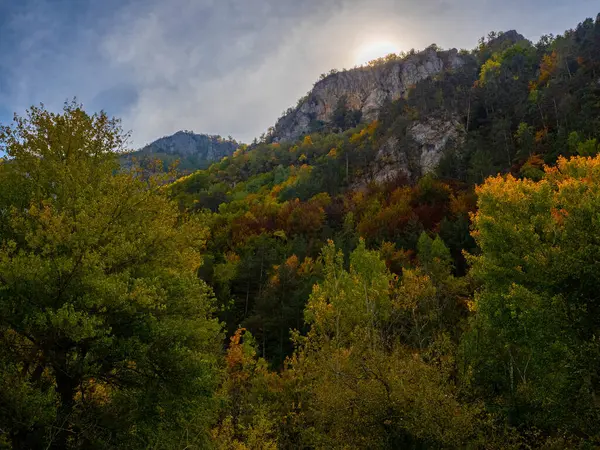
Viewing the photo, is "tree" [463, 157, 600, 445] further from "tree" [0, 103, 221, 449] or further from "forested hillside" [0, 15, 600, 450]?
"tree" [0, 103, 221, 449]

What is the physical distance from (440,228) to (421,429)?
1401 inches

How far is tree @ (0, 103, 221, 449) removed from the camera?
26.7ft

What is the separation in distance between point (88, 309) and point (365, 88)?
146 m

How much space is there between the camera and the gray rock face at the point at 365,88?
134375 millimetres

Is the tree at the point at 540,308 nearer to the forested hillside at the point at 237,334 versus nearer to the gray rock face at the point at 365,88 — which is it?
the forested hillside at the point at 237,334

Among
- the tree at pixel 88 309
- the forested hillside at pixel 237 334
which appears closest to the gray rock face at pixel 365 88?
the forested hillside at pixel 237 334

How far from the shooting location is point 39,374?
9477 millimetres

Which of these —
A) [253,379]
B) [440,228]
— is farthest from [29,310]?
[440,228]

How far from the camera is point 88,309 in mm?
8688

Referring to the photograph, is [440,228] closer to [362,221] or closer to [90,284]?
[362,221]

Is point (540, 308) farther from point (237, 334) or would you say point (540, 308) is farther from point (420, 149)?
point (420, 149)

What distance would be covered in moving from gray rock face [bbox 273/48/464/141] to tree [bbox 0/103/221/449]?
392 feet

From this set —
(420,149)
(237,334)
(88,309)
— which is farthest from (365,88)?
(88,309)

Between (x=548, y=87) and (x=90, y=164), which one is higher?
(x=548, y=87)
